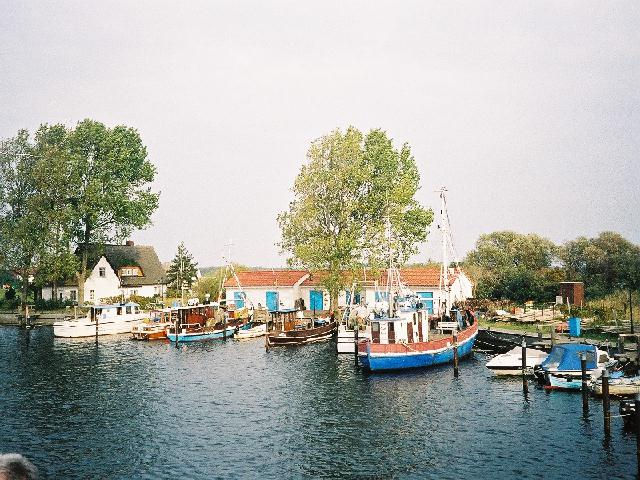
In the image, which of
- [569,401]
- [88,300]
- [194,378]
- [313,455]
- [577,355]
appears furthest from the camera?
[88,300]

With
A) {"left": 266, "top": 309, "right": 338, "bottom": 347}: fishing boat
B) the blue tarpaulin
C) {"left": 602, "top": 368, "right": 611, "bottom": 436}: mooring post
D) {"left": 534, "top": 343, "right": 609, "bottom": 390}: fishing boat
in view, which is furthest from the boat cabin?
{"left": 602, "top": 368, "right": 611, "bottom": 436}: mooring post

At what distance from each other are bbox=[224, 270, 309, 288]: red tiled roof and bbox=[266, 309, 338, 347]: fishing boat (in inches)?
574

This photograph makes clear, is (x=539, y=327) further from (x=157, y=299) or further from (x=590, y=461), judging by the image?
(x=157, y=299)

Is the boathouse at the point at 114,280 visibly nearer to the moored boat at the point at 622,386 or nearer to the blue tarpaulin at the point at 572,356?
the blue tarpaulin at the point at 572,356

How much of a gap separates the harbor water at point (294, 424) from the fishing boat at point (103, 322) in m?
16.5

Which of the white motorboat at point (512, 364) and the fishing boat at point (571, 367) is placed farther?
the white motorboat at point (512, 364)

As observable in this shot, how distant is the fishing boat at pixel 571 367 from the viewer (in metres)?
36.7

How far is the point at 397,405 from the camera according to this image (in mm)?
35938

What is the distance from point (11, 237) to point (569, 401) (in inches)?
2893

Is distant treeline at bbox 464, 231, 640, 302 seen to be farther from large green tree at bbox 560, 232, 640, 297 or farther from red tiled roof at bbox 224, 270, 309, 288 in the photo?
red tiled roof at bbox 224, 270, 309, 288

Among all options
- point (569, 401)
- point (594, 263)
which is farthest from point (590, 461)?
point (594, 263)

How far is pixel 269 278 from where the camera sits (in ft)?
276

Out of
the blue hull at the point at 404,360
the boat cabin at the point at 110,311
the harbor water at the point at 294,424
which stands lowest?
the harbor water at the point at 294,424

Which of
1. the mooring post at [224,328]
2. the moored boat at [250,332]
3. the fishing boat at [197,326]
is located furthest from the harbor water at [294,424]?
the mooring post at [224,328]
